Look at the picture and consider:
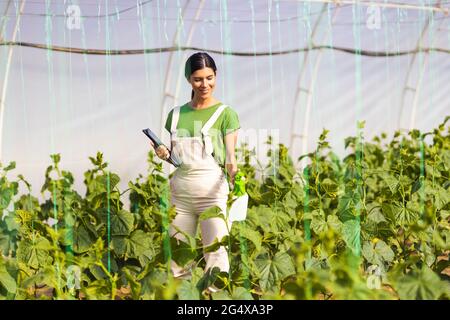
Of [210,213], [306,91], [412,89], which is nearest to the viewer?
[210,213]

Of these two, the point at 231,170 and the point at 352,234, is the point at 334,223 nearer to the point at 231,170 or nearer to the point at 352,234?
the point at 352,234

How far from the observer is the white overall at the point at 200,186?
10.1ft

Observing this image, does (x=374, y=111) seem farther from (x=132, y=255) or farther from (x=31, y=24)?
(x=132, y=255)

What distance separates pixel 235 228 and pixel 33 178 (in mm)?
2674

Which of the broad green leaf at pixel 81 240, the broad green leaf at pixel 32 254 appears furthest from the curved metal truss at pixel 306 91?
the broad green leaf at pixel 32 254

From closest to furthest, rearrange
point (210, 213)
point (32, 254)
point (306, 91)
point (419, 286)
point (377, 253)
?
point (419, 286), point (210, 213), point (32, 254), point (377, 253), point (306, 91)

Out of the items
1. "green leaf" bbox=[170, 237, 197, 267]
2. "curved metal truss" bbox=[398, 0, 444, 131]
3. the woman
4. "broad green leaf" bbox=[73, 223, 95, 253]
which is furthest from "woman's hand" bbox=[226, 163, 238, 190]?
"curved metal truss" bbox=[398, 0, 444, 131]

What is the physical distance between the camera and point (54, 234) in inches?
94.1

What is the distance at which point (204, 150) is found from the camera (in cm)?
309

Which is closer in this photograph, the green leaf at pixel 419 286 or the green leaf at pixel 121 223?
the green leaf at pixel 419 286

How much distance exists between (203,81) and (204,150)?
1.07 feet

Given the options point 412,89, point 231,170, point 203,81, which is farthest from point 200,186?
point 412,89

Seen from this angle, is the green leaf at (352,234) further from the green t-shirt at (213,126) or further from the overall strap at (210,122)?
the overall strap at (210,122)

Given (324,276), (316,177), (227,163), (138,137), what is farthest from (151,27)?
(324,276)
